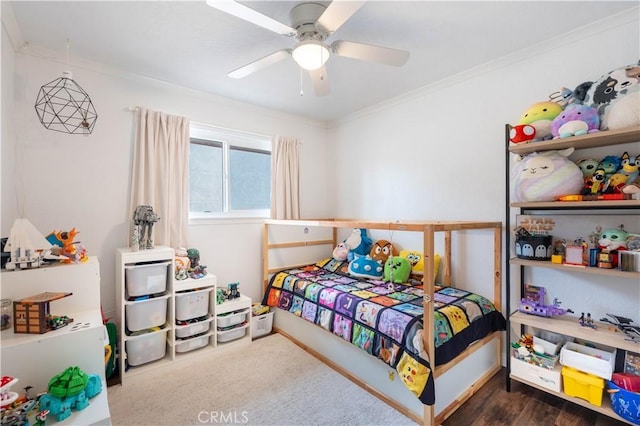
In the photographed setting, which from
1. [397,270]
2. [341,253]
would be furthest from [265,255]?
[397,270]

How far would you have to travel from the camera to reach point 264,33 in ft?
6.27

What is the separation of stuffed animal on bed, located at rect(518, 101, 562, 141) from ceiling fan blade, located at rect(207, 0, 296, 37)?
1.69 meters

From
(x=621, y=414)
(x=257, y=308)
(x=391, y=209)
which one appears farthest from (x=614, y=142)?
(x=257, y=308)

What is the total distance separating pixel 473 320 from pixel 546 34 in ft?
6.87

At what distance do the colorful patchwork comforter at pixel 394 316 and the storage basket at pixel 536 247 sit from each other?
537mm

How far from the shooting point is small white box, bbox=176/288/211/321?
239 cm

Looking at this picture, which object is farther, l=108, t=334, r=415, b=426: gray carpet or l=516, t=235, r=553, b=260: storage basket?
l=516, t=235, r=553, b=260: storage basket

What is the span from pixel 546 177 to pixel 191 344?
301cm

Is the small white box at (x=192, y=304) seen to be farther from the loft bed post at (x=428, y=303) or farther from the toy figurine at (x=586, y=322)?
the toy figurine at (x=586, y=322)

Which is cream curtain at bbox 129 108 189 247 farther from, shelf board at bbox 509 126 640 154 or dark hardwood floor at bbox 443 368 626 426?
shelf board at bbox 509 126 640 154

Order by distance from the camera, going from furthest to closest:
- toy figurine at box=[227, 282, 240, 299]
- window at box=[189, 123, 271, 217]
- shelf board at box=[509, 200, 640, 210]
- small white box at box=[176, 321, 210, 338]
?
window at box=[189, 123, 271, 217] → toy figurine at box=[227, 282, 240, 299] → small white box at box=[176, 321, 210, 338] → shelf board at box=[509, 200, 640, 210]

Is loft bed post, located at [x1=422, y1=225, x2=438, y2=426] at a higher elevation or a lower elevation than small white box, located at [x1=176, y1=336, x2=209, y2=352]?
higher

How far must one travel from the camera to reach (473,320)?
2080 millimetres

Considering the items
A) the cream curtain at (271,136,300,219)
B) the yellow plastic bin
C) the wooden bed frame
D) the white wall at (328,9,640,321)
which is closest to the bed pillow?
the wooden bed frame
